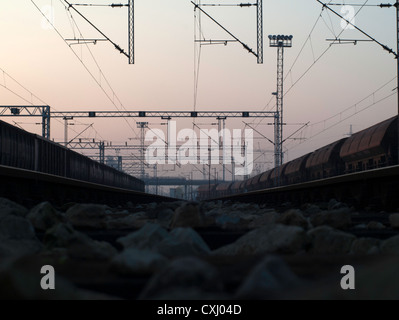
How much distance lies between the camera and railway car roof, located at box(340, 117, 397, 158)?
76.7ft

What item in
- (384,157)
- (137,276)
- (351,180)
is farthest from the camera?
(384,157)

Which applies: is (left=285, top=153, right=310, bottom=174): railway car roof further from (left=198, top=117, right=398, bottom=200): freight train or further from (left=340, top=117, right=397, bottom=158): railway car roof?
(left=340, top=117, right=397, bottom=158): railway car roof

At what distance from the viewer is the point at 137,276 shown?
2443 millimetres

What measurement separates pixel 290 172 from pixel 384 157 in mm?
18553

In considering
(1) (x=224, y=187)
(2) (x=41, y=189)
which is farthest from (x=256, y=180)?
(2) (x=41, y=189)

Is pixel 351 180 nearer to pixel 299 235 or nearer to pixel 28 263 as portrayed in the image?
pixel 299 235

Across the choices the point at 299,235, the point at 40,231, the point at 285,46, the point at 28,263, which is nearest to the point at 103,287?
the point at 28,263

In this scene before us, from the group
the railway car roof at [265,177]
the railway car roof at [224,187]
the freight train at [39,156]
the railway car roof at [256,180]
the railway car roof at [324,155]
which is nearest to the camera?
the freight train at [39,156]

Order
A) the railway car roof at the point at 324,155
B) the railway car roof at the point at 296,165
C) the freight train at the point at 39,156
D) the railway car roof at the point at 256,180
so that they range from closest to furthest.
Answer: the freight train at the point at 39,156, the railway car roof at the point at 324,155, the railway car roof at the point at 296,165, the railway car roof at the point at 256,180

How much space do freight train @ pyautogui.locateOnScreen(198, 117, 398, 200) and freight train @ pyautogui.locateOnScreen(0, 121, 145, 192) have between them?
13381mm

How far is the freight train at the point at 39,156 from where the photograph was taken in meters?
16.5

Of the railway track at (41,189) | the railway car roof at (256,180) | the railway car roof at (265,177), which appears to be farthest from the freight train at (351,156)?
the railway car roof at (256,180)

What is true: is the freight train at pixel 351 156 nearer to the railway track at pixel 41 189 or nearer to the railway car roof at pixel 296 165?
the railway car roof at pixel 296 165

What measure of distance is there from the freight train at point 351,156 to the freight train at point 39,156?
13.4 m
